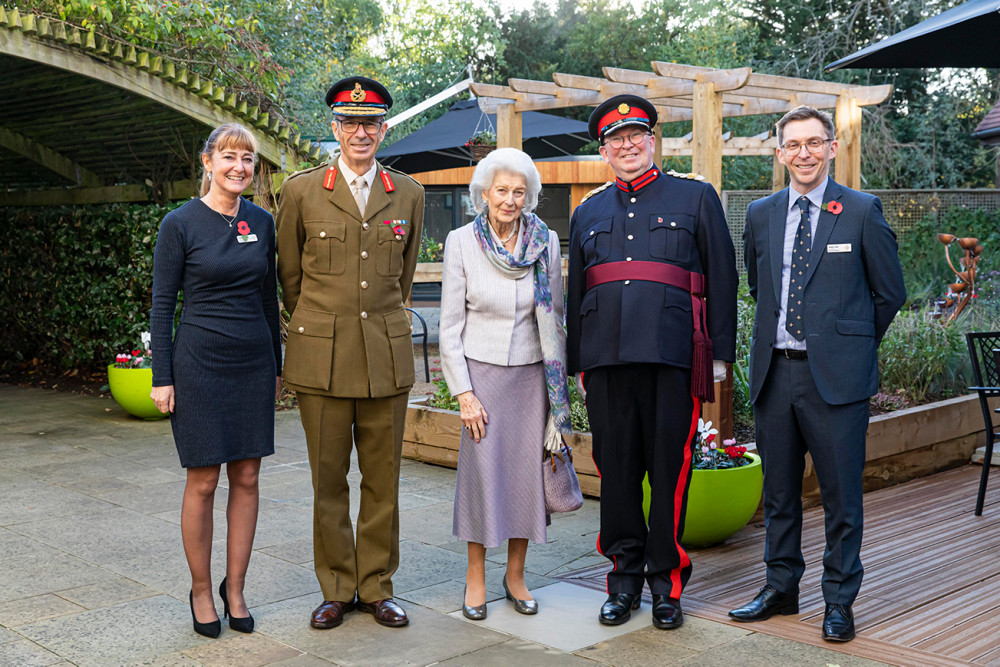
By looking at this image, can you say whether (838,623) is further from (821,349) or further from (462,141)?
(462,141)

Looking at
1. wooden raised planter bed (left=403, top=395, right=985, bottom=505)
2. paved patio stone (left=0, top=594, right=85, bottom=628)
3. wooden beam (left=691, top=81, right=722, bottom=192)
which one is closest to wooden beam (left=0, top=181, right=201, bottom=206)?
wooden raised planter bed (left=403, top=395, right=985, bottom=505)

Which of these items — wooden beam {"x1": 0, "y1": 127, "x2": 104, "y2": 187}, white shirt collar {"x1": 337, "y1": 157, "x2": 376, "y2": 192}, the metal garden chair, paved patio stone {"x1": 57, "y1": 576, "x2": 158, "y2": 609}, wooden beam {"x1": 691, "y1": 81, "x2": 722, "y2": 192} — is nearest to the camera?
white shirt collar {"x1": 337, "y1": 157, "x2": 376, "y2": 192}

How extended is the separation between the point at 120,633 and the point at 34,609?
46 cm

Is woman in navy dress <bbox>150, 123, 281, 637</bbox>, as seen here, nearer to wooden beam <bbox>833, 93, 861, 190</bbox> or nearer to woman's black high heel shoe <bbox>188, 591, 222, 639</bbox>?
woman's black high heel shoe <bbox>188, 591, 222, 639</bbox>

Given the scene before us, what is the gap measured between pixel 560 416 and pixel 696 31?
2122cm

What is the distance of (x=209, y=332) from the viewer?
337cm

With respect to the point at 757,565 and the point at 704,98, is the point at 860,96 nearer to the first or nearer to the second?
the point at 704,98

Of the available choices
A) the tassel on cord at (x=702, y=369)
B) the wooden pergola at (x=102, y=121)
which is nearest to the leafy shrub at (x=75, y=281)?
the wooden pergola at (x=102, y=121)

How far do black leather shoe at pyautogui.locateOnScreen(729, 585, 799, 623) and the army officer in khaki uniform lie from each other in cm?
123

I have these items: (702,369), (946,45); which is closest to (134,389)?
(702,369)

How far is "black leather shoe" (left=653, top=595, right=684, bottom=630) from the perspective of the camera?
355cm

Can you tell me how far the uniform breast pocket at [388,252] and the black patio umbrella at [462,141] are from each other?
297 inches

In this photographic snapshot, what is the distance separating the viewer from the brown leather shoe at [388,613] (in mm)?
3555

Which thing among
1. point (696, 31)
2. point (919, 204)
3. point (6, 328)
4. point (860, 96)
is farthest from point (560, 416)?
point (696, 31)
